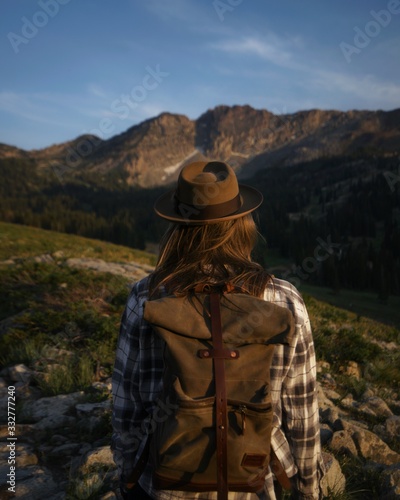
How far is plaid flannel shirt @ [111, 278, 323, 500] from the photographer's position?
2.28m

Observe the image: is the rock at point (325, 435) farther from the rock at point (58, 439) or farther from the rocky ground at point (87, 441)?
the rock at point (58, 439)

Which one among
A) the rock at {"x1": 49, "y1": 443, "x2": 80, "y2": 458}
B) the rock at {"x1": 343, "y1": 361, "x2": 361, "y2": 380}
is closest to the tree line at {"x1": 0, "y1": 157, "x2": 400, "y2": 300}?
the rock at {"x1": 343, "y1": 361, "x2": 361, "y2": 380}

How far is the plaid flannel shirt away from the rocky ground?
4.12 feet

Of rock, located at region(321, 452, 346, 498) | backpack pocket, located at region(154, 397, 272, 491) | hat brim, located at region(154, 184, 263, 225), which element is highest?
hat brim, located at region(154, 184, 263, 225)

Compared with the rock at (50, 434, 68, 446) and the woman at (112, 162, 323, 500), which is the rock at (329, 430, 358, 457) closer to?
the woman at (112, 162, 323, 500)

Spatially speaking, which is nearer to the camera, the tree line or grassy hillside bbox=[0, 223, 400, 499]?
grassy hillside bbox=[0, 223, 400, 499]

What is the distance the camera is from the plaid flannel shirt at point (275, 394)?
7.49 ft

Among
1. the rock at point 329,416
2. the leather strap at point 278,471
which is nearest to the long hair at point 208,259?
the leather strap at point 278,471

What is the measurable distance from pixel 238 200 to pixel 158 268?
63 centimetres

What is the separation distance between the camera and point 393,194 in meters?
123

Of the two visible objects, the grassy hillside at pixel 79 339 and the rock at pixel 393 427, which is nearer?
the rock at pixel 393 427

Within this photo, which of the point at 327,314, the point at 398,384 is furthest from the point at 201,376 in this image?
the point at 327,314

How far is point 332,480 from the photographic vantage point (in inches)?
143

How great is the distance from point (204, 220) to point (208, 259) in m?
0.22
